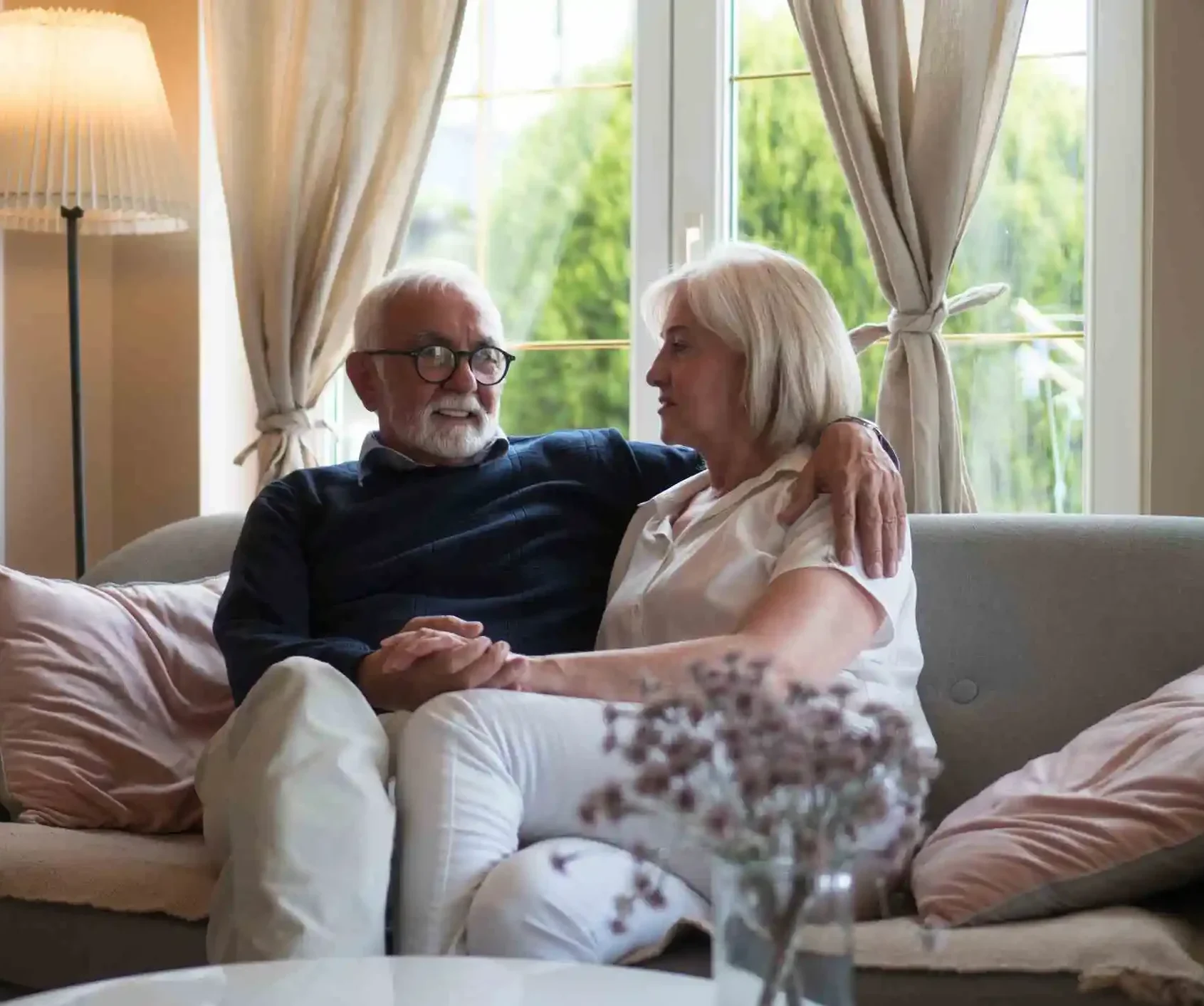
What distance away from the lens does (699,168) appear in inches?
120

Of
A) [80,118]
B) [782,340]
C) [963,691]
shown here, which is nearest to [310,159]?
[80,118]

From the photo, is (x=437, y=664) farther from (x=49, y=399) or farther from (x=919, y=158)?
(x=49, y=399)

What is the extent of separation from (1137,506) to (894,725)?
75.7 inches

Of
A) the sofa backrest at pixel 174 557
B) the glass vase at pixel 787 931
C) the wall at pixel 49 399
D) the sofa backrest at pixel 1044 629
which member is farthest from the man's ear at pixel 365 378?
the glass vase at pixel 787 931

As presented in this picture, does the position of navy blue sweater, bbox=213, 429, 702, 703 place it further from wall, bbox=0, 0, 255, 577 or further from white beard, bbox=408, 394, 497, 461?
wall, bbox=0, 0, 255, 577

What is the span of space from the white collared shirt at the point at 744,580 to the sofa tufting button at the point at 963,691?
5 centimetres

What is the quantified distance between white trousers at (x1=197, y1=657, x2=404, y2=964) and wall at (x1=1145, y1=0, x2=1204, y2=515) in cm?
153

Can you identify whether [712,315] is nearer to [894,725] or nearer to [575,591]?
[575,591]

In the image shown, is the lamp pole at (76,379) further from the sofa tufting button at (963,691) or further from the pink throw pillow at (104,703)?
the sofa tufting button at (963,691)

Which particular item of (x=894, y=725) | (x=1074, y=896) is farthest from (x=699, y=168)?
(x=894, y=725)

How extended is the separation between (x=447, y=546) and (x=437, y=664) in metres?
0.42

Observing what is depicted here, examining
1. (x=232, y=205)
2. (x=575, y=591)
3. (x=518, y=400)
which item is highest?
(x=232, y=205)

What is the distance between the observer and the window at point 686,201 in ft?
9.24

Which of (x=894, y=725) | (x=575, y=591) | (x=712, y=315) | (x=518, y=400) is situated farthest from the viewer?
(x=518, y=400)
